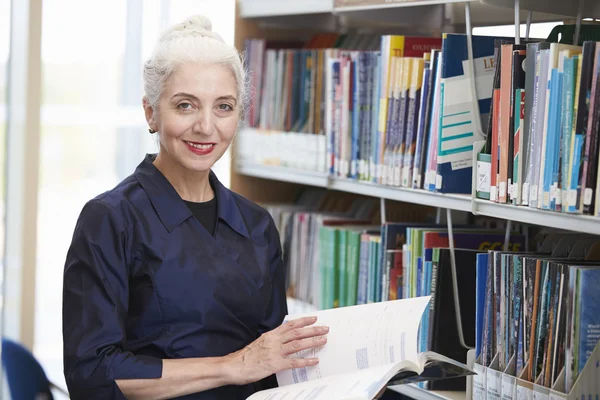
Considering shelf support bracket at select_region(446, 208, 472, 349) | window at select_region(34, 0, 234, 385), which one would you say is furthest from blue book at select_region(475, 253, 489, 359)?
window at select_region(34, 0, 234, 385)

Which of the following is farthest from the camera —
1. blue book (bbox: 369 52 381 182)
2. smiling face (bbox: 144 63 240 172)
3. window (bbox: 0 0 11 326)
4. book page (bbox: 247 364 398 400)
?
window (bbox: 0 0 11 326)

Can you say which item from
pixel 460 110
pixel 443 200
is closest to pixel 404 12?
pixel 460 110

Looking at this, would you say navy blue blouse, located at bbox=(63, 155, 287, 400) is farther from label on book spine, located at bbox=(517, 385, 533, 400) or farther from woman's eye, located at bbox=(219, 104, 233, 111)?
label on book spine, located at bbox=(517, 385, 533, 400)

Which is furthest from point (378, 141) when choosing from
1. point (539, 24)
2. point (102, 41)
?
point (102, 41)

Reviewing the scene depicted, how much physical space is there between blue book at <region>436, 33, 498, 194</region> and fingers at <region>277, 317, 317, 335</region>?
→ 0.52m

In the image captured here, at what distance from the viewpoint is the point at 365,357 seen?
169 cm

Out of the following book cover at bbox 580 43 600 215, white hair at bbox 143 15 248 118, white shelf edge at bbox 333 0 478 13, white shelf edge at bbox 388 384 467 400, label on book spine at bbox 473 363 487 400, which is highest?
white shelf edge at bbox 333 0 478 13

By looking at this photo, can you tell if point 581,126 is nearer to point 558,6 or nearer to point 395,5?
point 558,6

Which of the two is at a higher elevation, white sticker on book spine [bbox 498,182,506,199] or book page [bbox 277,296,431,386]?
white sticker on book spine [bbox 498,182,506,199]

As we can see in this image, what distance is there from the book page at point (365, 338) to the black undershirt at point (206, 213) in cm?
31

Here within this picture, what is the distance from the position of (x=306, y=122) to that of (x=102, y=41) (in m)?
2.08

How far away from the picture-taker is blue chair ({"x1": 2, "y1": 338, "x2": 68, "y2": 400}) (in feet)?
8.84

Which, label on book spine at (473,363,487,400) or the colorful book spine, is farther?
the colorful book spine

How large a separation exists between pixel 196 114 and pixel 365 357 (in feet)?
2.10
